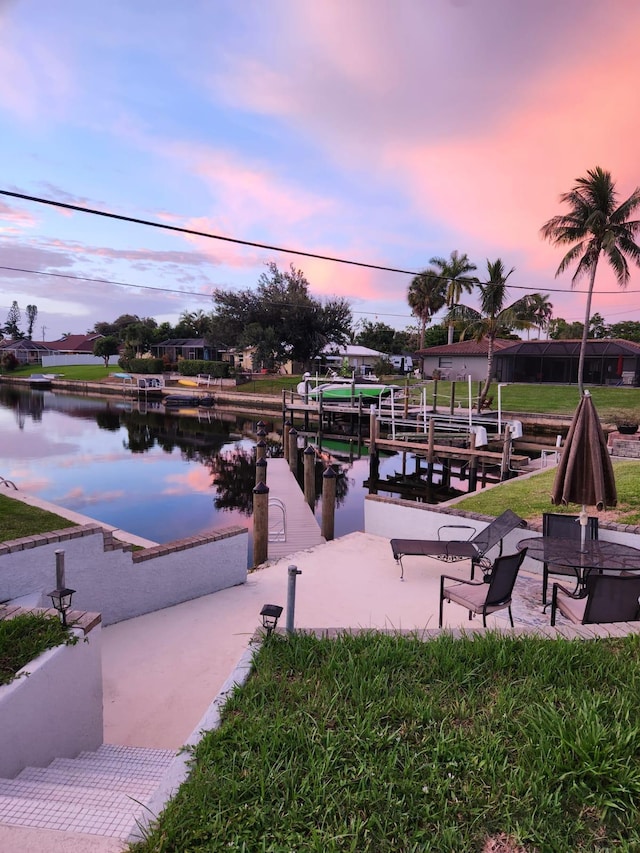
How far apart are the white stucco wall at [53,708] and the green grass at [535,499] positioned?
7190 mm

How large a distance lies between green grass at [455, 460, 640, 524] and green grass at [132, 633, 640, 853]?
532cm

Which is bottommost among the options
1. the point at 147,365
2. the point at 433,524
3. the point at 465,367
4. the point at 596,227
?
the point at 433,524

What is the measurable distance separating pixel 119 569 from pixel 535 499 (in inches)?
302

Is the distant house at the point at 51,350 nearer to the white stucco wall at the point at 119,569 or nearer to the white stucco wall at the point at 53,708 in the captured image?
the white stucco wall at the point at 119,569

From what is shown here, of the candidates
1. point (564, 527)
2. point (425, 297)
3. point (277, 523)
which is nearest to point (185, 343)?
point (425, 297)

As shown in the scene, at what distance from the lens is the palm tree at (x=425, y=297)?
53.7m

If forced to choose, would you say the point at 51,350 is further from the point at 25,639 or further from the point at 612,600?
the point at 612,600

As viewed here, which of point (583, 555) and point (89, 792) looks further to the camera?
point (583, 555)

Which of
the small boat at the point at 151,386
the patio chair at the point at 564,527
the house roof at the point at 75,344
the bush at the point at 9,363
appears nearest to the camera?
the patio chair at the point at 564,527

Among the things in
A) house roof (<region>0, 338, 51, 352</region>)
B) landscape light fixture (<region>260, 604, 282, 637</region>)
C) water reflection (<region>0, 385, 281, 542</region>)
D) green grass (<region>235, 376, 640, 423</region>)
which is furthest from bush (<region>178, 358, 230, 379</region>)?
house roof (<region>0, 338, 51, 352</region>)

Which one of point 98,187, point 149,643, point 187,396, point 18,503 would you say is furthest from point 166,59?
point 187,396

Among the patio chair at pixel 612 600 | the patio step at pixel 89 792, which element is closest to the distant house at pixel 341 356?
the patio chair at pixel 612 600

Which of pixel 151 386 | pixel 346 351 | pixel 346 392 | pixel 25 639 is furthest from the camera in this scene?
pixel 151 386

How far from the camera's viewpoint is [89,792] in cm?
274
